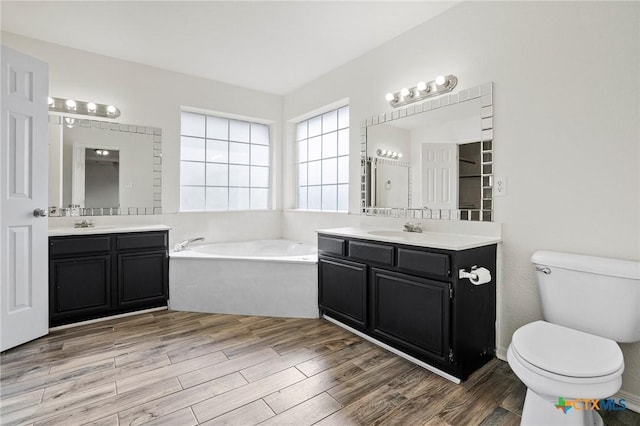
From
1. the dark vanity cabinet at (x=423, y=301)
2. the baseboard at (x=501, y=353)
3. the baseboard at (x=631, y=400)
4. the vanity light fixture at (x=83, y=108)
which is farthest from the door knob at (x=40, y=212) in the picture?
the baseboard at (x=631, y=400)

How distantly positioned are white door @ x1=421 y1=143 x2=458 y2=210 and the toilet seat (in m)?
1.09

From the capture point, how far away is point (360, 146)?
320 cm

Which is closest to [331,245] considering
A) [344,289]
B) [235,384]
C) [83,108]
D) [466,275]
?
[344,289]

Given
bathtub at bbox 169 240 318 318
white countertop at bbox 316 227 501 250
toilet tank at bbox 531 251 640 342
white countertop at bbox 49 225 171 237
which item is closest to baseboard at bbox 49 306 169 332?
bathtub at bbox 169 240 318 318

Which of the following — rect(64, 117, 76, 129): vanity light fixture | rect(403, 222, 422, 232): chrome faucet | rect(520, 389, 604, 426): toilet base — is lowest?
rect(520, 389, 604, 426): toilet base

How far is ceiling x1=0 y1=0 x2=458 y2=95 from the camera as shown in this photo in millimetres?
2387

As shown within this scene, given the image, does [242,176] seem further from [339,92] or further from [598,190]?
[598,190]

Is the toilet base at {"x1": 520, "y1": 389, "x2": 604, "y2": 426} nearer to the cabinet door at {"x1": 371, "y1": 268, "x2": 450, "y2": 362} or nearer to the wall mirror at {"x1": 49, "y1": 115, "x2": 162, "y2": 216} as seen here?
the cabinet door at {"x1": 371, "y1": 268, "x2": 450, "y2": 362}

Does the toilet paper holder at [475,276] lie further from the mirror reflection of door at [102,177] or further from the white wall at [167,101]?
the mirror reflection of door at [102,177]

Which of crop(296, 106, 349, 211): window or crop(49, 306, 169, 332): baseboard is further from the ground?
crop(296, 106, 349, 211): window

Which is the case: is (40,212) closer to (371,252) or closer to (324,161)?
(371,252)

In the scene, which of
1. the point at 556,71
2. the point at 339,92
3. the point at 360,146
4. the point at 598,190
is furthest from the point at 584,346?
the point at 339,92

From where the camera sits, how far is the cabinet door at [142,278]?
2.91 m

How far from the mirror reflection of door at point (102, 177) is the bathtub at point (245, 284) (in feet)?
2.88
